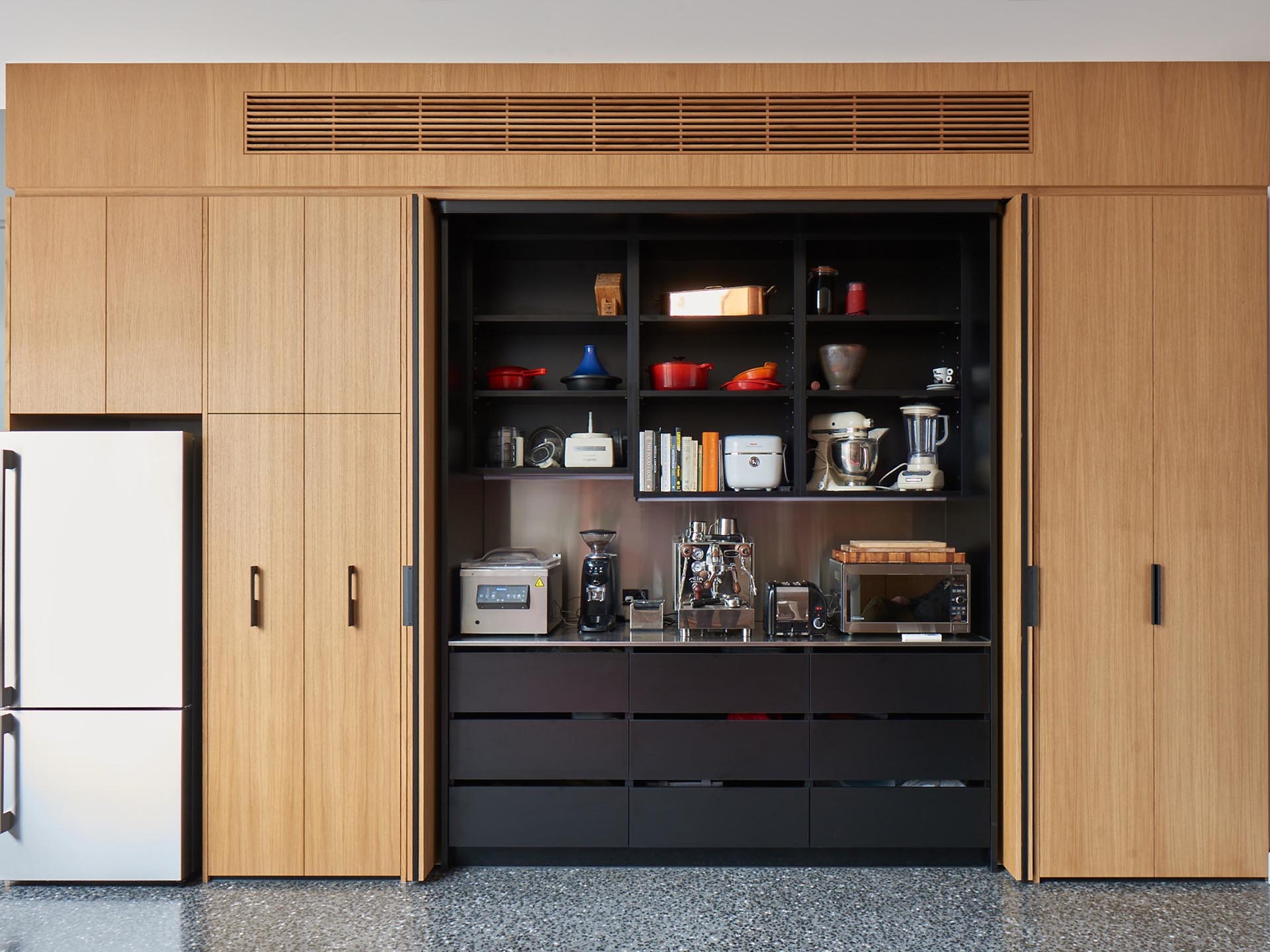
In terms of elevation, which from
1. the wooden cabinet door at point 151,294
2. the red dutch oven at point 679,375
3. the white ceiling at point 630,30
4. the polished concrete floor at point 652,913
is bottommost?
the polished concrete floor at point 652,913

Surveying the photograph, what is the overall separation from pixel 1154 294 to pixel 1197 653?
1190mm

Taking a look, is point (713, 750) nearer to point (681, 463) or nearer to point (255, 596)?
point (681, 463)

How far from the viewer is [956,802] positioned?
2.85 m

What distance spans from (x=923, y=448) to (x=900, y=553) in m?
0.41

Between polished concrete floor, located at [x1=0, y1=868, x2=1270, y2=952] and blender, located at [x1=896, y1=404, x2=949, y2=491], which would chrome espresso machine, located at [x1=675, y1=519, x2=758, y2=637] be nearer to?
blender, located at [x1=896, y1=404, x2=949, y2=491]

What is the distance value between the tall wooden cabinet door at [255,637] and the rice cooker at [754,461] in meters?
1.49

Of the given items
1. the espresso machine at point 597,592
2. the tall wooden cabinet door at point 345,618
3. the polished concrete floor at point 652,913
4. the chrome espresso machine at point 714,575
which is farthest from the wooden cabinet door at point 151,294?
the chrome espresso machine at point 714,575

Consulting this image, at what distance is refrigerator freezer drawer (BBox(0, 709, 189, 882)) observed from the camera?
8.80ft

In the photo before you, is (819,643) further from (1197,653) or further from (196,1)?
(196,1)

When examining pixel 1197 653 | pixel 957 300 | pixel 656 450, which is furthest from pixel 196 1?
pixel 1197 653

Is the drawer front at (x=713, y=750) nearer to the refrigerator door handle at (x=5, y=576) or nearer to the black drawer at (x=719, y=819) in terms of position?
the black drawer at (x=719, y=819)

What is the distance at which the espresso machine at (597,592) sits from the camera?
3.01m

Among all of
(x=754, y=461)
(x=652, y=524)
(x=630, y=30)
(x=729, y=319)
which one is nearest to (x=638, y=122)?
(x=630, y=30)

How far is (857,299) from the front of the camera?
3.08 meters
